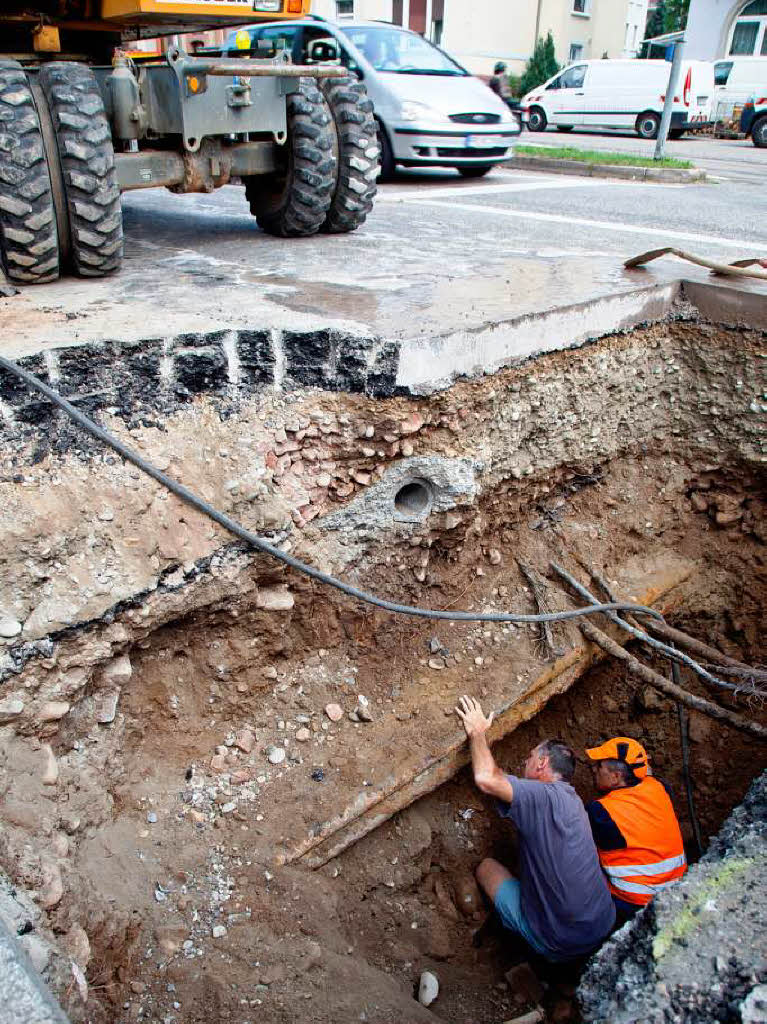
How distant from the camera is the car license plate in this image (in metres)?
9.60

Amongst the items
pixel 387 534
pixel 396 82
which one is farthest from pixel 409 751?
pixel 396 82

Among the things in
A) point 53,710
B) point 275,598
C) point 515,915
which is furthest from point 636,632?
point 53,710

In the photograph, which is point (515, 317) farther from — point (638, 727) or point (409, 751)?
point (638, 727)

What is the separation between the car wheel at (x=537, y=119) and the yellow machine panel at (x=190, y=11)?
17633 mm

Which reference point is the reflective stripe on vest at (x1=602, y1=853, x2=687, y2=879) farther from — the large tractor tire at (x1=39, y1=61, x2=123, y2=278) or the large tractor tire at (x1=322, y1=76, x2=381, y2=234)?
the large tractor tire at (x1=322, y1=76, x2=381, y2=234)

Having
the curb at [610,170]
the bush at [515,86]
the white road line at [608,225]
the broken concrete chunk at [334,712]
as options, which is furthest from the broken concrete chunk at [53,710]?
the bush at [515,86]

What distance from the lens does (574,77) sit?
1895cm

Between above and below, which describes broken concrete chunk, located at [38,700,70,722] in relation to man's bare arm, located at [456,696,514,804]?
above

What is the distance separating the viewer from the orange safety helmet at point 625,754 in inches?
154

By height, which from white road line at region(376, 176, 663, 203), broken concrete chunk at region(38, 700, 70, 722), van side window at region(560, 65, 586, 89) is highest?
van side window at region(560, 65, 586, 89)

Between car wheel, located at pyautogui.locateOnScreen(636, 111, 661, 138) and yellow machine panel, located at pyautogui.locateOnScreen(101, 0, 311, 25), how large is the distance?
15801mm

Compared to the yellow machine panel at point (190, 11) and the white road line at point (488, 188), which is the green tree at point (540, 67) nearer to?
the white road line at point (488, 188)

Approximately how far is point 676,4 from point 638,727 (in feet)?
135

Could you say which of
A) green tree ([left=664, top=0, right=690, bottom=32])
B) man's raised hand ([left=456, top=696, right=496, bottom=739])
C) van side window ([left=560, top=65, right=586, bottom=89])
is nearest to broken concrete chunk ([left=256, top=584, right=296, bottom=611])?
man's raised hand ([left=456, top=696, right=496, bottom=739])
